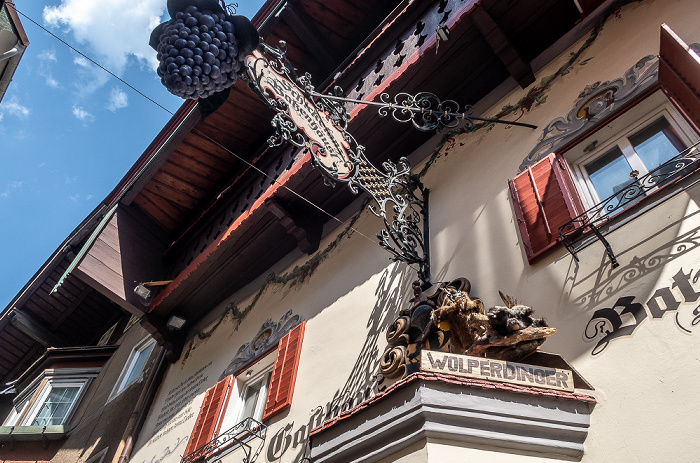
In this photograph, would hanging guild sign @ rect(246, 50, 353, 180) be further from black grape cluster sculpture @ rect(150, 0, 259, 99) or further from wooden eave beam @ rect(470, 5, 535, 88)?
wooden eave beam @ rect(470, 5, 535, 88)

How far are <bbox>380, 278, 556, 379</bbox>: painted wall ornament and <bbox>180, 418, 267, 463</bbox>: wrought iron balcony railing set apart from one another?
2.02m

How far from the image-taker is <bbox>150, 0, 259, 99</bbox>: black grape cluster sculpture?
4.34 m

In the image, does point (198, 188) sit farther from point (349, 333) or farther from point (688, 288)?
point (688, 288)

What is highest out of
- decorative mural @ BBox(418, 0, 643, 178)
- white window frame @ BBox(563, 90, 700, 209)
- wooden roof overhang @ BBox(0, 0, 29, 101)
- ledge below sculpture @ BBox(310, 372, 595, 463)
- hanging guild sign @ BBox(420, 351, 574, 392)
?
wooden roof overhang @ BBox(0, 0, 29, 101)

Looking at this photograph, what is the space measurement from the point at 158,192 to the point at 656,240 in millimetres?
8200

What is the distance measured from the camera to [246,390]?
23.6 feet

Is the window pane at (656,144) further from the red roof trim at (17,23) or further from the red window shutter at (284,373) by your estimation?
the red roof trim at (17,23)

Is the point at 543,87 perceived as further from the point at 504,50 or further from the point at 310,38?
the point at 310,38

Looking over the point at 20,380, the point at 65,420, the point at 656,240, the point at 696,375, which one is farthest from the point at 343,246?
the point at 20,380

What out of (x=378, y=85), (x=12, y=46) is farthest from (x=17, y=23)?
(x=378, y=85)

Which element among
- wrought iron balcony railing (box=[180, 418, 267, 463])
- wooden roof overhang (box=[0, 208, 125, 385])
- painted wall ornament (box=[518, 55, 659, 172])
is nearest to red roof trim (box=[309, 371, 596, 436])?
painted wall ornament (box=[518, 55, 659, 172])

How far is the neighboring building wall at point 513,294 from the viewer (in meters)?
3.10

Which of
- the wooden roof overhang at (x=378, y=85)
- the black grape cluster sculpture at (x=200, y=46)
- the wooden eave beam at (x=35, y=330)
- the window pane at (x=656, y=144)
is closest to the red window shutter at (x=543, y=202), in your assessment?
the window pane at (x=656, y=144)

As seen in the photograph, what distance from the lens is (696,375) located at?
116 inches
